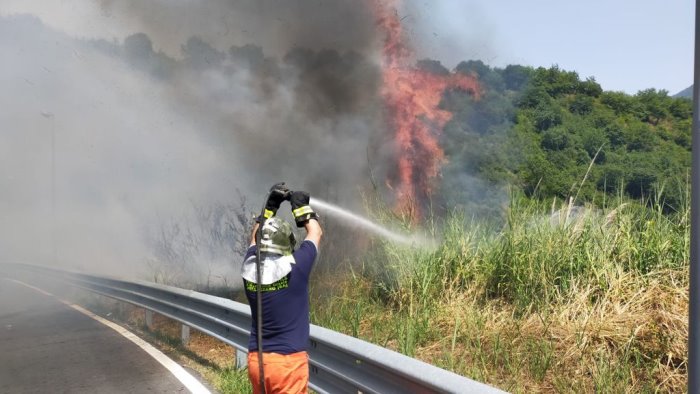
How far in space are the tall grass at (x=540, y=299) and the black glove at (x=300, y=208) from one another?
2.17 m

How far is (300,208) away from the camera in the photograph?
3301 mm

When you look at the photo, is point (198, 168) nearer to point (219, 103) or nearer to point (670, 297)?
point (219, 103)

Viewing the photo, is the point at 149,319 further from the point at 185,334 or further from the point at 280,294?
the point at 280,294

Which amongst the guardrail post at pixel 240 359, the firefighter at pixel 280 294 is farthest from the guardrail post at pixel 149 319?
the firefighter at pixel 280 294

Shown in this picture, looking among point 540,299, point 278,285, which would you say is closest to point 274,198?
point 278,285

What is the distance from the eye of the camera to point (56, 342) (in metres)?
8.18

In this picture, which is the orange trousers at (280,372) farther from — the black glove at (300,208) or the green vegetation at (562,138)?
the green vegetation at (562,138)

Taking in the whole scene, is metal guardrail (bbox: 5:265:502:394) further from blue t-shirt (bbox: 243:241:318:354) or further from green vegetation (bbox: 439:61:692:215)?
green vegetation (bbox: 439:61:692:215)

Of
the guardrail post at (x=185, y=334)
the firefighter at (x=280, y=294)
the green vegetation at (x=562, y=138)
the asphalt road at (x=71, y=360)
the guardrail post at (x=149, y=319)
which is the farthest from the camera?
the green vegetation at (x=562, y=138)

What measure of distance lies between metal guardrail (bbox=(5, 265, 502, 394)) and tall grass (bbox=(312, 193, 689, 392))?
106 cm

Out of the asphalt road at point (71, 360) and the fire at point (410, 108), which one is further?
the fire at point (410, 108)

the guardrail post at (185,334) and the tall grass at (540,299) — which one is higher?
the tall grass at (540,299)

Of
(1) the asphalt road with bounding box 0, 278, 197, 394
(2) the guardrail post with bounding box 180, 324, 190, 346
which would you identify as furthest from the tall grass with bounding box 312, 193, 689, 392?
(1) the asphalt road with bounding box 0, 278, 197, 394

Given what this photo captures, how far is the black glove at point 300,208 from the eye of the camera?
3.28m
